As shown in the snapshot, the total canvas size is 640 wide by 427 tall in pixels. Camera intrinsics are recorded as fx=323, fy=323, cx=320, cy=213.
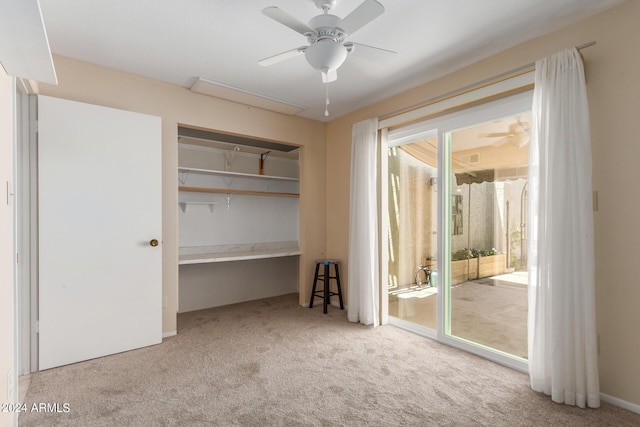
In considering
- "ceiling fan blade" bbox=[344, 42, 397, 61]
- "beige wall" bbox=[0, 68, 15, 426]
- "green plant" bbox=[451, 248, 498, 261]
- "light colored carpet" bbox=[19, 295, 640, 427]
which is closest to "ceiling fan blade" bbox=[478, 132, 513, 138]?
"green plant" bbox=[451, 248, 498, 261]

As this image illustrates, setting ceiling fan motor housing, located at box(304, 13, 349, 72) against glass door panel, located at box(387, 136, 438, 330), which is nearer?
ceiling fan motor housing, located at box(304, 13, 349, 72)

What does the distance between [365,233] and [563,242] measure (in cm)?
182

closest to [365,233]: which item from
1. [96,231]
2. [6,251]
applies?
[96,231]

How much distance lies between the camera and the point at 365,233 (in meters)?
3.54

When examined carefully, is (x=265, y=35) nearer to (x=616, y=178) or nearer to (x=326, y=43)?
(x=326, y=43)

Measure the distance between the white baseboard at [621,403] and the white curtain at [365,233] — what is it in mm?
1892

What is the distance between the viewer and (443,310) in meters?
3.05

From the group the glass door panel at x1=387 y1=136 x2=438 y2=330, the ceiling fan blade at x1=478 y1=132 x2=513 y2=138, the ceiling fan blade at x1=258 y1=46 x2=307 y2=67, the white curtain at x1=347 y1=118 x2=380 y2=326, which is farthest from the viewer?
the white curtain at x1=347 y1=118 x2=380 y2=326

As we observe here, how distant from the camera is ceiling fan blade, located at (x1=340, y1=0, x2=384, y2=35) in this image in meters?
1.58

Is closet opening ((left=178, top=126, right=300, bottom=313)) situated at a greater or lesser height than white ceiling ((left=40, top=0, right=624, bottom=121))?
lesser

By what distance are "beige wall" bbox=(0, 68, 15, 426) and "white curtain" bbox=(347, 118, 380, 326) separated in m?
2.79

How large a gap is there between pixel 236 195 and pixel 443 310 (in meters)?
3.02

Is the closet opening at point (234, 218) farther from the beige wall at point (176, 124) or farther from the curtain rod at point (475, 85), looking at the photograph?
Answer: the curtain rod at point (475, 85)

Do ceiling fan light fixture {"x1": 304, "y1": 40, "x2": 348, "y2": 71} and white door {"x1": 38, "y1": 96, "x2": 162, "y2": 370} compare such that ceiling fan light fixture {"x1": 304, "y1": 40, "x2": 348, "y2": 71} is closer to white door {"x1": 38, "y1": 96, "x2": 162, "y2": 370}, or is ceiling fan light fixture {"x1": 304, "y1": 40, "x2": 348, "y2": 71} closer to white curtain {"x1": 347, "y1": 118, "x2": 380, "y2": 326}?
white curtain {"x1": 347, "y1": 118, "x2": 380, "y2": 326}
